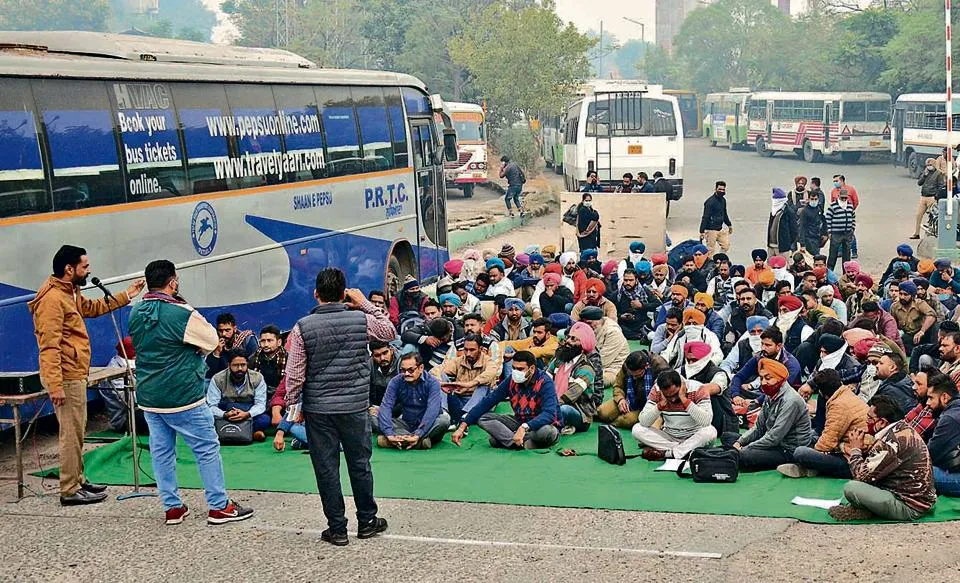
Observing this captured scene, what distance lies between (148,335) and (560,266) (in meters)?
9.63

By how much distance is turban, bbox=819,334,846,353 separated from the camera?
1159cm

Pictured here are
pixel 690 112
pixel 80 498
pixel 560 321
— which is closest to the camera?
pixel 80 498

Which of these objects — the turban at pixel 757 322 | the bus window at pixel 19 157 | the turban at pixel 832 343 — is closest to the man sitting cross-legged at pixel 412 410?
the bus window at pixel 19 157

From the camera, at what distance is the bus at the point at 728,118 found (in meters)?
58.4

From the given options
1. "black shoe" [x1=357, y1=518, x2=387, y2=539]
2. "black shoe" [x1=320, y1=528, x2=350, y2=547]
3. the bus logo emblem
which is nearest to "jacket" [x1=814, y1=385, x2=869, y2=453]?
"black shoe" [x1=357, y1=518, x2=387, y2=539]

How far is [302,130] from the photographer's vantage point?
14.3m

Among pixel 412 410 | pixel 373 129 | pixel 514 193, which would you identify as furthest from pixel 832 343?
pixel 514 193

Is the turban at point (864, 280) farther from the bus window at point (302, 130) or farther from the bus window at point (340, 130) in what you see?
the bus window at point (302, 130)

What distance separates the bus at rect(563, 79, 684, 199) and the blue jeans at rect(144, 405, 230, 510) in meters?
21.7

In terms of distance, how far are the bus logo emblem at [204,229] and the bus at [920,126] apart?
87.8 feet

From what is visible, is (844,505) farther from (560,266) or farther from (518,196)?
(518,196)

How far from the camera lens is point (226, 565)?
24.4 feet

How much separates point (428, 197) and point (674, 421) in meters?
8.58

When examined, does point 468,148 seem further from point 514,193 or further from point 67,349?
point 67,349
